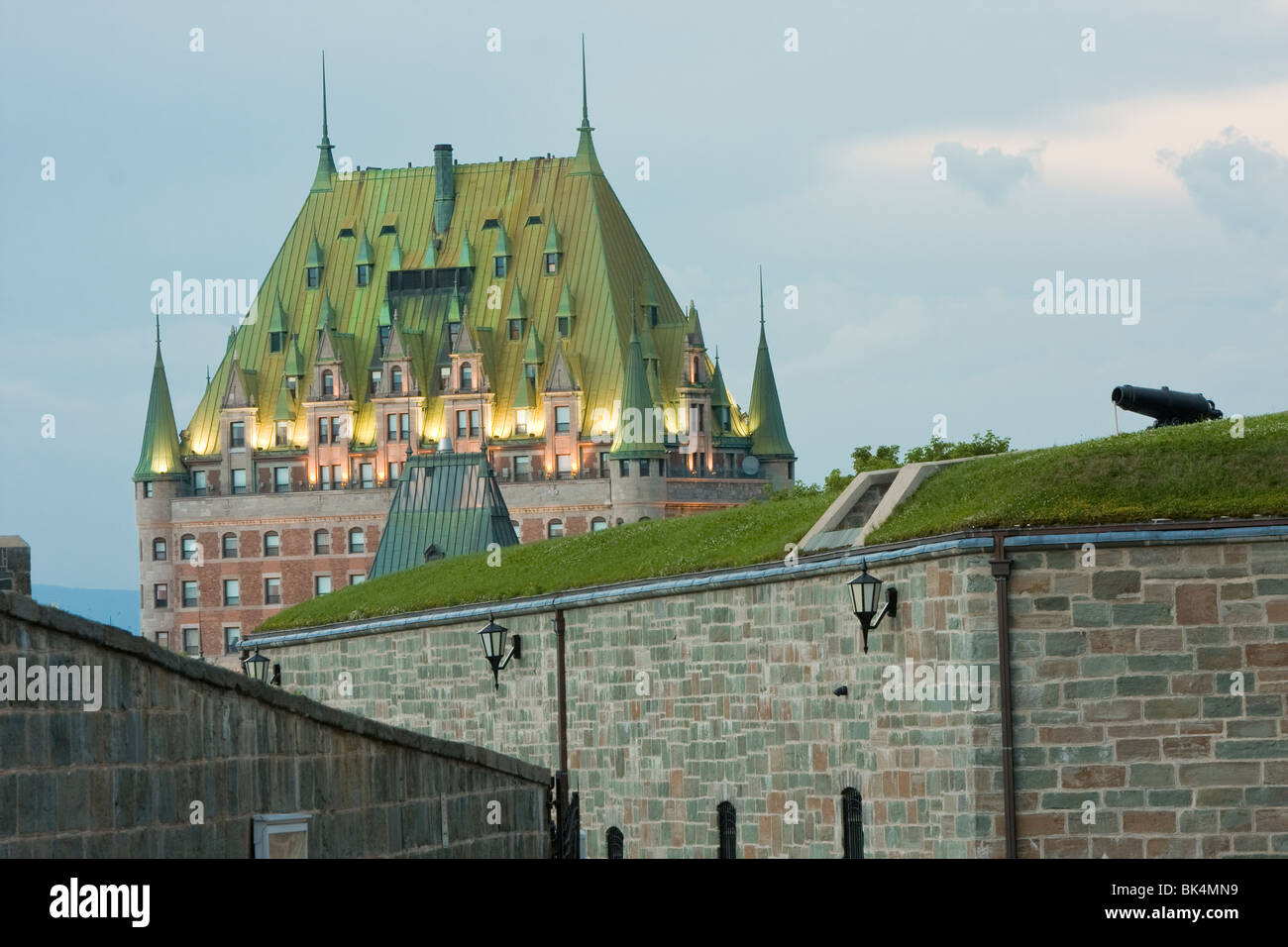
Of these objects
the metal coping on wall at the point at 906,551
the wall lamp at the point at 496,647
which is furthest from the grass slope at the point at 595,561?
the wall lamp at the point at 496,647

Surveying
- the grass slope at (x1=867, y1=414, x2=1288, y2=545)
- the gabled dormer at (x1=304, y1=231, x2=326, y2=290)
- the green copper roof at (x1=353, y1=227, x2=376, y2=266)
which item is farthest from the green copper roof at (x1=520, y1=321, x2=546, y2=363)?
the grass slope at (x1=867, y1=414, x2=1288, y2=545)

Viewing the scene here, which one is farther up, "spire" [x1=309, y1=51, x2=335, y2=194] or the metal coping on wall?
"spire" [x1=309, y1=51, x2=335, y2=194]

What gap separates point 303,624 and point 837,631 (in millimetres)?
22134

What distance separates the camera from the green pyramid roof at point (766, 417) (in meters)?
140

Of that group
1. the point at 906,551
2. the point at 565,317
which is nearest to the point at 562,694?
the point at 906,551

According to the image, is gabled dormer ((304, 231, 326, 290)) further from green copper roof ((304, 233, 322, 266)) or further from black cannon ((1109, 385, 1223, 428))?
black cannon ((1109, 385, 1223, 428))

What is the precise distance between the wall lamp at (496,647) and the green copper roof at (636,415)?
9623cm

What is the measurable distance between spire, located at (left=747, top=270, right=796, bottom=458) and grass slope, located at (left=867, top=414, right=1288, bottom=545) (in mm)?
114343

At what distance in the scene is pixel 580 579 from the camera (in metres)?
33.3

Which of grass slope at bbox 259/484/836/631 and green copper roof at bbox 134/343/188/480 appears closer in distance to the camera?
grass slope at bbox 259/484/836/631

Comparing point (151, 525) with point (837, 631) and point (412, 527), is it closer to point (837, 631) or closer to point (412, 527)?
point (412, 527)

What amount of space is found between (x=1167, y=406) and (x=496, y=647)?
10.5 metres

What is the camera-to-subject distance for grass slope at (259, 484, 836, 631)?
29594 millimetres
